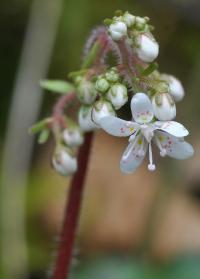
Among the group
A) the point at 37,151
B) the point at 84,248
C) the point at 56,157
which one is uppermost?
the point at 56,157

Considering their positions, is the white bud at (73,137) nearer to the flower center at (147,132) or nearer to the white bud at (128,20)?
the flower center at (147,132)

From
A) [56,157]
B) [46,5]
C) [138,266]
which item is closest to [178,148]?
[56,157]

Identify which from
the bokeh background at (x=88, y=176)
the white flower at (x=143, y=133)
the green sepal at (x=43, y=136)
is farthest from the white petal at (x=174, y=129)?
the bokeh background at (x=88, y=176)

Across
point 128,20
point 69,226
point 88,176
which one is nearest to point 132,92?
point 128,20

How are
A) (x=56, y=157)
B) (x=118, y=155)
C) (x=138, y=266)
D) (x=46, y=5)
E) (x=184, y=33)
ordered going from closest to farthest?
1. (x=56, y=157)
2. (x=138, y=266)
3. (x=46, y=5)
4. (x=184, y=33)
5. (x=118, y=155)

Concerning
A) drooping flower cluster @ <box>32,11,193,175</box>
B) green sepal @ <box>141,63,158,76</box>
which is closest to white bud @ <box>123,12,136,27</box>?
drooping flower cluster @ <box>32,11,193,175</box>

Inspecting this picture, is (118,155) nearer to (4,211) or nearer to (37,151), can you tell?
(37,151)

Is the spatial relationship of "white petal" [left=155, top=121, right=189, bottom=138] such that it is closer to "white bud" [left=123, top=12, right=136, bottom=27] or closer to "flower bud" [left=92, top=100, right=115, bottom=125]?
"flower bud" [left=92, top=100, right=115, bottom=125]

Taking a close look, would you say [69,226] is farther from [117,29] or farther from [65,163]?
[117,29]
